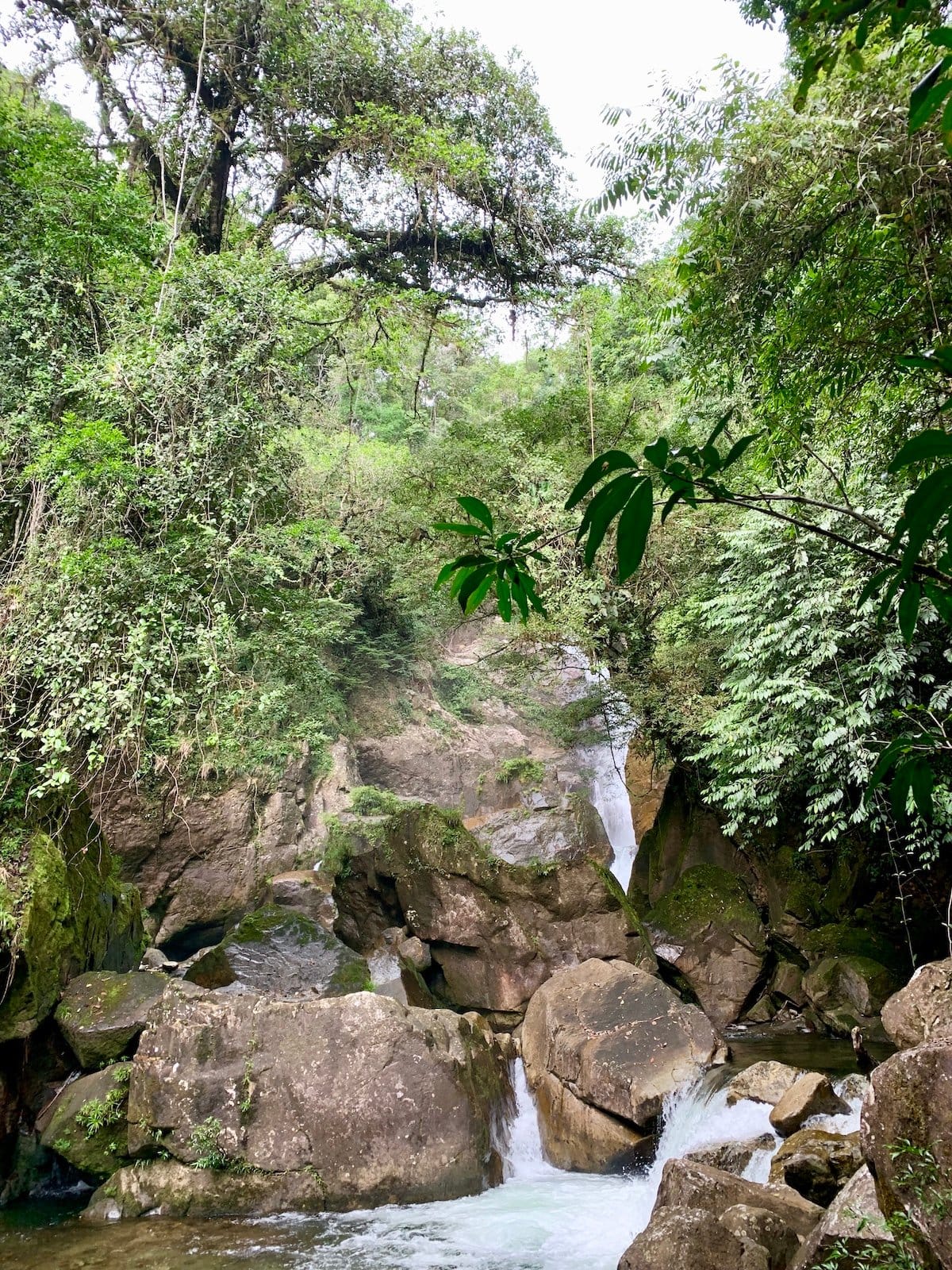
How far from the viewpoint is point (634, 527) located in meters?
1.07

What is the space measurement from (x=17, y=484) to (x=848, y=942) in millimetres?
11022

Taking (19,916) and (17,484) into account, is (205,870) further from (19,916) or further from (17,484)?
(17,484)

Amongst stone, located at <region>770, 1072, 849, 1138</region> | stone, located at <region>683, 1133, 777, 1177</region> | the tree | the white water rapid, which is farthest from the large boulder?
the tree

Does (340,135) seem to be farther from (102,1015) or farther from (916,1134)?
(916,1134)

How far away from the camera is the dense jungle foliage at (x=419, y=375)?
195 inches

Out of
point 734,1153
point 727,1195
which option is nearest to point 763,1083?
point 734,1153

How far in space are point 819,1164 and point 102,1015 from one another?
19.5 feet

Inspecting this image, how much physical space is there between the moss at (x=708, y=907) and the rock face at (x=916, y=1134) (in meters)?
8.55

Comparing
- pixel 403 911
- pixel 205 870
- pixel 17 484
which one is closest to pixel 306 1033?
pixel 403 911

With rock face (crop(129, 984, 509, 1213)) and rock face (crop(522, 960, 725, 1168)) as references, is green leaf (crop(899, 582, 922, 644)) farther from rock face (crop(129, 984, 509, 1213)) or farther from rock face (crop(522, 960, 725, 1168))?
rock face (crop(522, 960, 725, 1168))

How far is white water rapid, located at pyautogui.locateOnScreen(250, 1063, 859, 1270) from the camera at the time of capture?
5875mm

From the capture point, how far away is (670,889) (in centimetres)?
1256

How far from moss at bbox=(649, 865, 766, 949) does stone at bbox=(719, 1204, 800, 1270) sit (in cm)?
722

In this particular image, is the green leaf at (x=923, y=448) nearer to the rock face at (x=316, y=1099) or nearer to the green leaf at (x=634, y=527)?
the green leaf at (x=634, y=527)
